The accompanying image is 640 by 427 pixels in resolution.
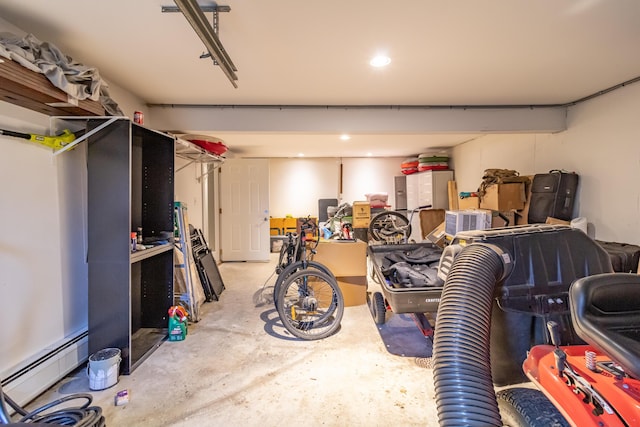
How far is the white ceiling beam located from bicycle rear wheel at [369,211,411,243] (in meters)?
1.16

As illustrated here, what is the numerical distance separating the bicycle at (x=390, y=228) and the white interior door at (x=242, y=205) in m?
2.81

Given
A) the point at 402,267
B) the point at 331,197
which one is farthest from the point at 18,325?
the point at 331,197

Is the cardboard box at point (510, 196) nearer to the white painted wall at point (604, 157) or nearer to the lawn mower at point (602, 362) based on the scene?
the white painted wall at point (604, 157)

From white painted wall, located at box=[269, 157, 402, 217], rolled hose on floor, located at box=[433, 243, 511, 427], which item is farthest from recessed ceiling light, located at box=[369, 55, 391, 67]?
white painted wall, located at box=[269, 157, 402, 217]

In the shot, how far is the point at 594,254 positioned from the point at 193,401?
2.48 metres

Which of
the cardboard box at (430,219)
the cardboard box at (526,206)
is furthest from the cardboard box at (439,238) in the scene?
the cardboard box at (430,219)

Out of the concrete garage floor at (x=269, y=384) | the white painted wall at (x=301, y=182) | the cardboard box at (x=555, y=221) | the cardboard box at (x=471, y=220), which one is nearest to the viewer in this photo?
the concrete garage floor at (x=269, y=384)

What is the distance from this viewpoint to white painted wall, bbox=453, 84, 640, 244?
2.96 meters

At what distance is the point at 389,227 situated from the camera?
435 centimetres

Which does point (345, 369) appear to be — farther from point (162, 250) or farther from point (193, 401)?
point (162, 250)

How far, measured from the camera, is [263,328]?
3.24 m

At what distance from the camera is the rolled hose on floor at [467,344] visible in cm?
101

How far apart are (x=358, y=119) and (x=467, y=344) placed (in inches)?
118

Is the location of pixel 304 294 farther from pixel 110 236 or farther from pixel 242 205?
pixel 242 205
